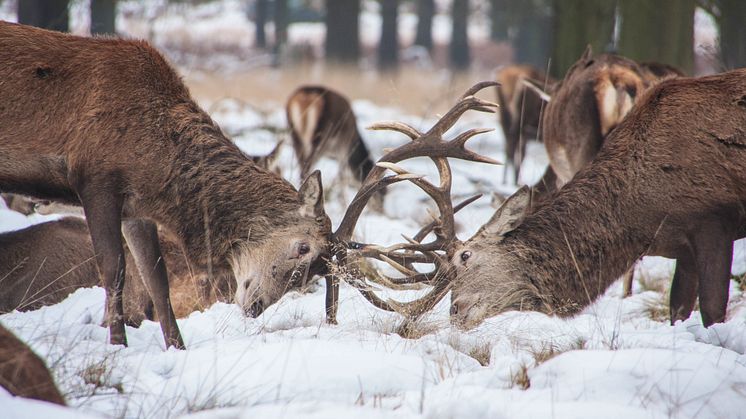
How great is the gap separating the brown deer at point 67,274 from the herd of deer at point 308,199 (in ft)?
0.28

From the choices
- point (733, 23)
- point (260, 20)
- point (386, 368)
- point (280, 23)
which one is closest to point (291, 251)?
point (386, 368)

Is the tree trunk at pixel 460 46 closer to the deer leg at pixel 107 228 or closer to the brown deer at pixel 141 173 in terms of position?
the brown deer at pixel 141 173

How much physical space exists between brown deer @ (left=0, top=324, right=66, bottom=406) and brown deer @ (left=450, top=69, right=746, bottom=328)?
2.65 meters

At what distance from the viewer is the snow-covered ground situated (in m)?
3.54

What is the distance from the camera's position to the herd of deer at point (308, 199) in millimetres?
5086

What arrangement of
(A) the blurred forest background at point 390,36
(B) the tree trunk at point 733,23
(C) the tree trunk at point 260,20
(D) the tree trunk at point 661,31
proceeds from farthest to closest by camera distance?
(C) the tree trunk at point 260,20 → (B) the tree trunk at point 733,23 → (A) the blurred forest background at point 390,36 → (D) the tree trunk at point 661,31

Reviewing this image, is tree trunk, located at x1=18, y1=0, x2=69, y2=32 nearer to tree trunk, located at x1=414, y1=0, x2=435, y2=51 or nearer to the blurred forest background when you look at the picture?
the blurred forest background

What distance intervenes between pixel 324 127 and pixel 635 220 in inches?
244

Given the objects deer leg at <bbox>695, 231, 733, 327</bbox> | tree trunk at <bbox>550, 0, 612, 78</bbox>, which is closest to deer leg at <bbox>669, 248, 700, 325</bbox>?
deer leg at <bbox>695, 231, 733, 327</bbox>

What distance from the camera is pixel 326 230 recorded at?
18.1 feet

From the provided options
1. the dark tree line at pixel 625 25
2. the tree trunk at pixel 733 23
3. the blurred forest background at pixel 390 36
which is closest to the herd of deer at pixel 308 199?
the blurred forest background at pixel 390 36

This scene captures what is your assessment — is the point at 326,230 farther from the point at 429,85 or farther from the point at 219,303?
the point at 429,85

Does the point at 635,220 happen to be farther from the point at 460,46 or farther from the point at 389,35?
the point at 460,46

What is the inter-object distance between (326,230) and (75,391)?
2118 mm
